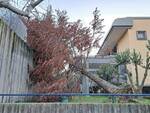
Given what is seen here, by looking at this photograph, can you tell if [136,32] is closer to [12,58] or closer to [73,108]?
[12,58]

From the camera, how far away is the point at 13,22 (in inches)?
239

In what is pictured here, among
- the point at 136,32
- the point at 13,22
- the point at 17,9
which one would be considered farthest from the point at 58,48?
the point at 136,32

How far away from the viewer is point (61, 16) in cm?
799

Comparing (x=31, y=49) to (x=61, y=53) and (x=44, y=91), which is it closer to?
(x=61, y=53)

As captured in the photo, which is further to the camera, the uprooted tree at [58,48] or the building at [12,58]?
the uprooted tree at [58,48]

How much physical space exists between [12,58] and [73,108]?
2.46m

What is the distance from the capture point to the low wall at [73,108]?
143 inches

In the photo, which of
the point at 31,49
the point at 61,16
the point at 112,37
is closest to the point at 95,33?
the point at 61,16

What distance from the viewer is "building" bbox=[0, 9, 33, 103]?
16.1 ft

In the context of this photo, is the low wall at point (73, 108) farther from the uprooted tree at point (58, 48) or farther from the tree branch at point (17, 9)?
the tree branch at point (17, 9)

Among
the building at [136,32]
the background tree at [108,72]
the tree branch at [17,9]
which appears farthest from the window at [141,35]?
the tree branch at [17,9]

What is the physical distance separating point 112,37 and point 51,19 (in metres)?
13.4

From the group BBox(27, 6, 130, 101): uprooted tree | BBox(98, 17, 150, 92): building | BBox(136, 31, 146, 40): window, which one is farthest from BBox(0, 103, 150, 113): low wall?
BBox(136, 31, 146, 40): window

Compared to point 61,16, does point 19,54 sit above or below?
below
